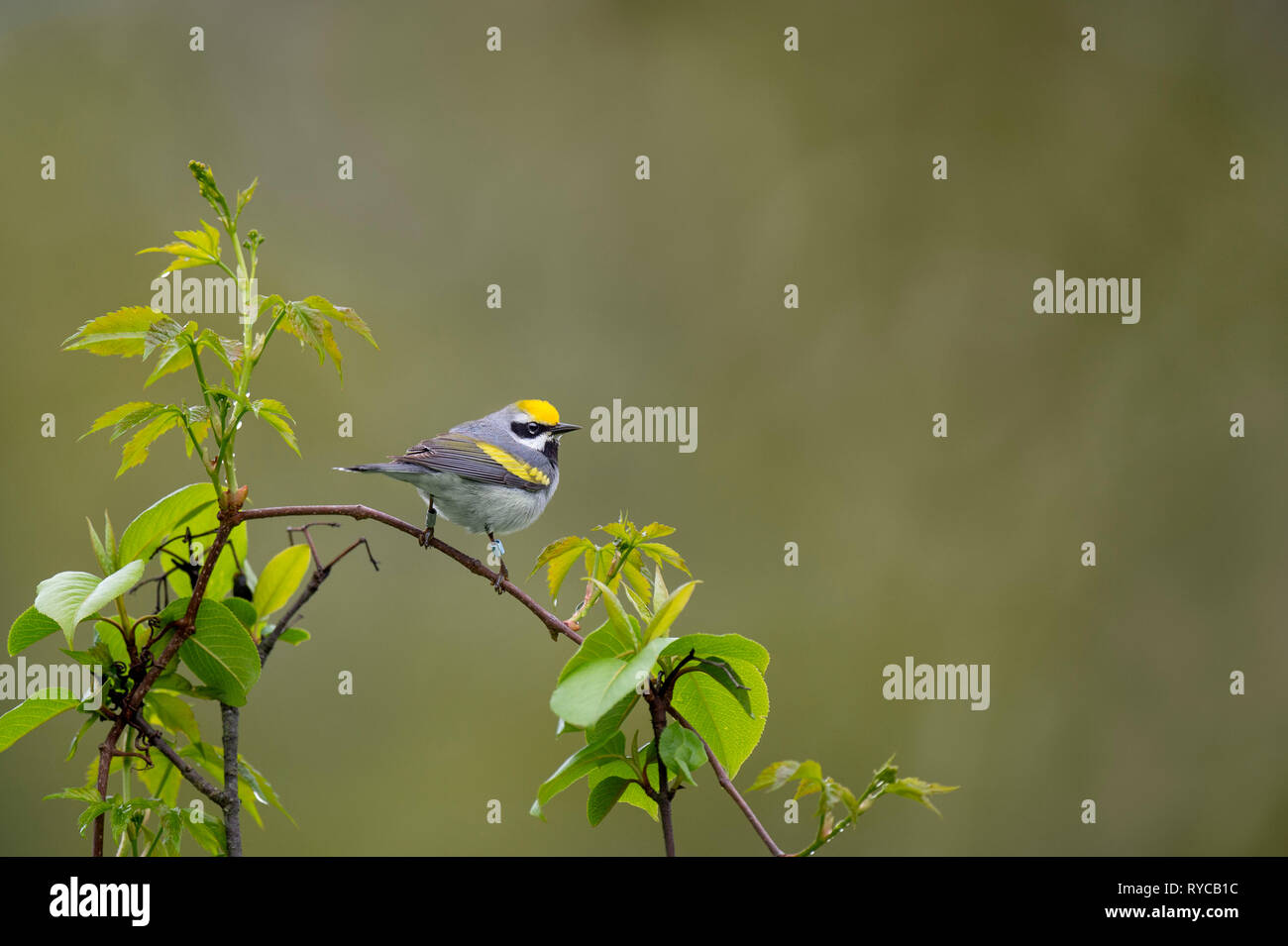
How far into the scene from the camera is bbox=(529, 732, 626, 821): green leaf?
758 mm

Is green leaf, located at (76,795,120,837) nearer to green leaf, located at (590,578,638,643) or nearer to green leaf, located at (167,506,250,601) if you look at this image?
green leaf, located at (167,506,250,601)

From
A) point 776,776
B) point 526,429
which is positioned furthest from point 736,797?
point 526,429

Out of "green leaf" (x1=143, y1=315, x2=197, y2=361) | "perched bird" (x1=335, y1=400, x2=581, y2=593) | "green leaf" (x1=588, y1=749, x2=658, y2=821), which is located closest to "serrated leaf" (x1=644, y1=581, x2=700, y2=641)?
"green leaf" (x1=588, y1=749, x2=658, y2=821)

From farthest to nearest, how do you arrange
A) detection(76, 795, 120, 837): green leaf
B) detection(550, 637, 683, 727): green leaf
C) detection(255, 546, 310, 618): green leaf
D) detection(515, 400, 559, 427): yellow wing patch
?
detection(515, 400, 559, 427): yellow wing patch, detection(255, 546, 310, 618): green leaf, detection(76, 795, 120, 837): green leaf, detection(550, 637, 683, 727): green leaf

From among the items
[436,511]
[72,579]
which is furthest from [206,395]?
[436,511]

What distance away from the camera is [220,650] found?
813 mm

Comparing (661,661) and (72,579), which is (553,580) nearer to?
→ (661,661)

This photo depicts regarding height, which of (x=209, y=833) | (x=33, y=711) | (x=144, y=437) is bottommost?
(x=209, y=833)

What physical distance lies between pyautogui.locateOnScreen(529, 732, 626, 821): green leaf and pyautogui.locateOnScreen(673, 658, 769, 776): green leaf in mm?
76

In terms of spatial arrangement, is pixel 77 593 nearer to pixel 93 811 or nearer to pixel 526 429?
pixel 93 811

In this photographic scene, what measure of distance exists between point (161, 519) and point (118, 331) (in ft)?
0.51

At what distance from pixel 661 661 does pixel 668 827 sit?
0.40 feet

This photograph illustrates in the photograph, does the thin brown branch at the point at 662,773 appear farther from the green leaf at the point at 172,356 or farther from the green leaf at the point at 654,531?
the green leaf at the point at 172,356
